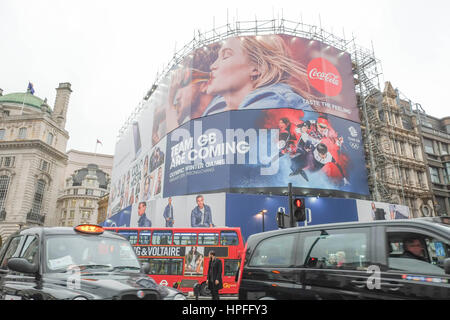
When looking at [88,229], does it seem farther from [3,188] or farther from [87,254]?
[3,188]

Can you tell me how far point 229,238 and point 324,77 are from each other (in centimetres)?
2007

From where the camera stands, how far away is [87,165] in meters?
83.2

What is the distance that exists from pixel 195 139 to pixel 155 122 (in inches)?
348

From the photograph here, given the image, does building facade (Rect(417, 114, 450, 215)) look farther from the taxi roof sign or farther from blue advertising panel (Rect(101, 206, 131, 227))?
the taxi roof sign

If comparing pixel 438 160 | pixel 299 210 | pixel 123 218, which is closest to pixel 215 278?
pixel 299 210

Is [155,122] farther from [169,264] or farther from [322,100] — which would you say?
[169,264]

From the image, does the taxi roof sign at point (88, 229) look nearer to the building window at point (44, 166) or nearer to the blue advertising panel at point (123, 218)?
the blue advertising panel at point (123, 218)

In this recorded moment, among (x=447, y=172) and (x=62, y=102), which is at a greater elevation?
(x=62, y=102)

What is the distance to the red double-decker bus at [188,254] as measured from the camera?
1488cm

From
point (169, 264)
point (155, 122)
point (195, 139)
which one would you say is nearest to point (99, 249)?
point (169, 264)

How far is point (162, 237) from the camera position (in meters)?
15.8

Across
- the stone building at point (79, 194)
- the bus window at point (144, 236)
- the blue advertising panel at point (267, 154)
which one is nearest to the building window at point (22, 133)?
the stone building at point (79, 194)

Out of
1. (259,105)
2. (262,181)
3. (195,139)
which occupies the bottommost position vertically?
(262,181)

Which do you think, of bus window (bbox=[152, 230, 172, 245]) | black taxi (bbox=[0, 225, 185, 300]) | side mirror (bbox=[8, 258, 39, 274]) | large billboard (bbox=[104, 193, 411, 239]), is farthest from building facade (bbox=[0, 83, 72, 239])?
side mirror (bbox=[8, 258, 39, 274])
